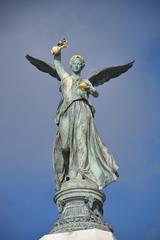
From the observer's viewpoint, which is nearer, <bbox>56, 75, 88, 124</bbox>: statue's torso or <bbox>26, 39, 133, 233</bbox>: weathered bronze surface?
<bbox>26, 39, 133, 233</bbox>: weathered bronze surface

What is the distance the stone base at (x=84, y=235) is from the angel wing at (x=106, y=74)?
5.45 m

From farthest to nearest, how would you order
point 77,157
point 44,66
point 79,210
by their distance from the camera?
point 44,66 → point 77,157 → point 79,210

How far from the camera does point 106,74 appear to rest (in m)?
18.2

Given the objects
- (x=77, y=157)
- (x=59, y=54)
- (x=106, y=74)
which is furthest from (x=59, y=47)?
(x=77, y=157)

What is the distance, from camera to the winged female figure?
15.7 metres

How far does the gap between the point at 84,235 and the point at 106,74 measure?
6088 millimetres

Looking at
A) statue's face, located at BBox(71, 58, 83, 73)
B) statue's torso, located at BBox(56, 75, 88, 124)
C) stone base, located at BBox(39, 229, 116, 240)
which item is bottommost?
stone base, located at BBox(39, 229, 116, 240)

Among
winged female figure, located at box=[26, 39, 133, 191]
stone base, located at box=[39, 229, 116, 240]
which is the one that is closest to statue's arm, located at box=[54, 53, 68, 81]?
winged female figure, located at box=[26, 39, 133, 191]

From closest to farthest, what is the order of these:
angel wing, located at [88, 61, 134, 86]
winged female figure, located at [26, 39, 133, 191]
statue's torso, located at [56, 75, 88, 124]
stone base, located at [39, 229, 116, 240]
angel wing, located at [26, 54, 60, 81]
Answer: stone base, located at [39, 229, 116, 240]
winged female figure, located at [26, 39, 133, 191]
statue's torso, located at [56, 75, 88, 124]
angel wing, located at [26, 54, 60, 81]
angel wing, located at [88, 61, 134, 86]

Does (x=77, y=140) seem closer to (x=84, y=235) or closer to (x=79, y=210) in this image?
(x=79, y=210)

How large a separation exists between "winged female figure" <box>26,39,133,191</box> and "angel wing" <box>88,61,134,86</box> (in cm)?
58

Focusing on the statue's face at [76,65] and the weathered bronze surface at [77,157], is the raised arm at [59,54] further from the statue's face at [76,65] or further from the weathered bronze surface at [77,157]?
the statue's face at [76,65]

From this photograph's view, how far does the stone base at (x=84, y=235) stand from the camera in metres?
13.8

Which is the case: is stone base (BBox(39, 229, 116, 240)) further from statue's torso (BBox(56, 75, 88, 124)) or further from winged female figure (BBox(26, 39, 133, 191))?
statue's torso (BBox(56, 75, 88, 124))
